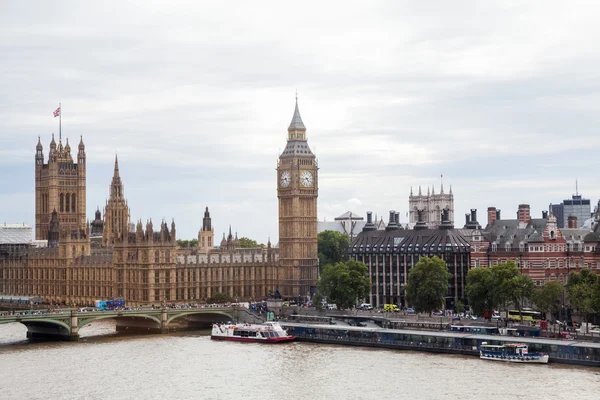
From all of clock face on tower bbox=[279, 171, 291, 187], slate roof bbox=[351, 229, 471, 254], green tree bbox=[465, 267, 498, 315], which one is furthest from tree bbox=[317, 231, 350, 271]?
green tree bbox=[465, 267, 498, 315]

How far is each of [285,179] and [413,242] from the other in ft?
76.3

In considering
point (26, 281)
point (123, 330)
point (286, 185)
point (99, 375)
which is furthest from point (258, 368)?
point (26, 281)

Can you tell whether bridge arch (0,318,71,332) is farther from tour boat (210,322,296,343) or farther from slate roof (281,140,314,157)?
slate roof (281,140,314,157)

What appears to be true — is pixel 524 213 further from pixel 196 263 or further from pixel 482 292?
pixel 196 263

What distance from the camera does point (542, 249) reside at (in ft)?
400

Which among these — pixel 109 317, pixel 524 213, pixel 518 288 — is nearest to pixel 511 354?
pixel 518 288

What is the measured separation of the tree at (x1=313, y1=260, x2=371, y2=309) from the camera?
127 m

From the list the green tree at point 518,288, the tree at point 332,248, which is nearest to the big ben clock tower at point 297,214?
the tree at point 332,248

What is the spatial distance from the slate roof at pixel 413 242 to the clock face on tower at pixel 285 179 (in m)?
12.9

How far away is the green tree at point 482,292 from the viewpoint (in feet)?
369

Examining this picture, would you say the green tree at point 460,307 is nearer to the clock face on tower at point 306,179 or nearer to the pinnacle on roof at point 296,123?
the clock face on tower at point 306,179

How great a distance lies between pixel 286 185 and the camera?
15388 cm

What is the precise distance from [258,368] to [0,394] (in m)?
21.9

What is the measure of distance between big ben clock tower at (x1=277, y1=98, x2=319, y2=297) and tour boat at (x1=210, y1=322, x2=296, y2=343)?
34.8m
